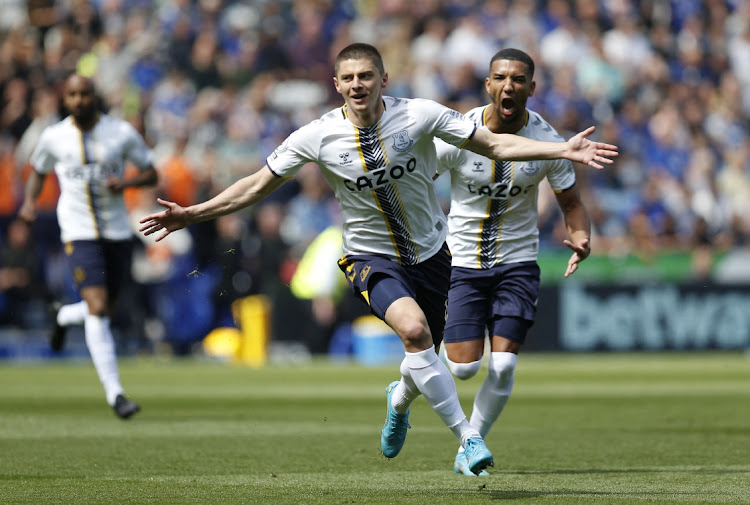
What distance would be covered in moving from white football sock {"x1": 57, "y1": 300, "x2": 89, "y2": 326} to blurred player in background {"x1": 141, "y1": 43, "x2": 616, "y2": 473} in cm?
518

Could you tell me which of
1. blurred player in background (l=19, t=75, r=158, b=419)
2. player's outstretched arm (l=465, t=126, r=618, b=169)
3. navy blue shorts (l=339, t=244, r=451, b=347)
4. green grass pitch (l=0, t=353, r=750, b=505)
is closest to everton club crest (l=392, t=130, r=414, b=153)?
player's outstretched arm (l=465, t=126, r=618, b=169)

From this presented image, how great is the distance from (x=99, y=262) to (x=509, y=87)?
4.91m

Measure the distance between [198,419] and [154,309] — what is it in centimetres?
988

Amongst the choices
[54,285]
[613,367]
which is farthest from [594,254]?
[54,285]

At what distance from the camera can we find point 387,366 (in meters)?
19.4

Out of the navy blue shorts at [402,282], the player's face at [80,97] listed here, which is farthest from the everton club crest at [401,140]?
the player's face at [80,97]

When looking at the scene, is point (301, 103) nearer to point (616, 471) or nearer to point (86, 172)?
point (86, 172)

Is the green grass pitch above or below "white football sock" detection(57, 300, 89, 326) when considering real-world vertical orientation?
below

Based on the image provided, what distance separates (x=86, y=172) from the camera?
1144 cm

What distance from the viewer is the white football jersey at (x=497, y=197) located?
8094 mm

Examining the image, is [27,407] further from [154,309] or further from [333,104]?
[333,104]

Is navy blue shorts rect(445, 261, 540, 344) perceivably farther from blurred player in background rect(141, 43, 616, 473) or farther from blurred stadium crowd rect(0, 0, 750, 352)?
blurred stadium crowd rect(0, 0, 750, 352)

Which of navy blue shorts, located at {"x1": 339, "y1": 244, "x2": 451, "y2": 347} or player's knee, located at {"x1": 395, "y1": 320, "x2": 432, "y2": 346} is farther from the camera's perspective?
navy blue shorts, located at {"x1": 339, "y1": 244, "x2": 451, "y2": 347}

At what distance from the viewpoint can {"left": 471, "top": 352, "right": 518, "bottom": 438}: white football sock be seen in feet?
25.9
